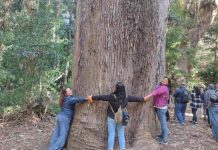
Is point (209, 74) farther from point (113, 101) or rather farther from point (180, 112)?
point (113, 101)

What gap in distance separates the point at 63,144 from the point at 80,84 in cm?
136

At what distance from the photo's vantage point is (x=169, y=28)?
646 inches

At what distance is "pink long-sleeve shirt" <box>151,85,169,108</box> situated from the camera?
811cm

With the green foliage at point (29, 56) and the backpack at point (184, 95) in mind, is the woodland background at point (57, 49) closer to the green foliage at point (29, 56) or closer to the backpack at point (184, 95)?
the green foliage at point (29, 56)

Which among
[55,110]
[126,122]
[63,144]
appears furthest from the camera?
[55,110]

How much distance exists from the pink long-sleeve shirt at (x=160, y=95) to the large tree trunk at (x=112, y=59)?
0.72ft

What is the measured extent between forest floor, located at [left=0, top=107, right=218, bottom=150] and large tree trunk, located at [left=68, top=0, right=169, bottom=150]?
1086mm

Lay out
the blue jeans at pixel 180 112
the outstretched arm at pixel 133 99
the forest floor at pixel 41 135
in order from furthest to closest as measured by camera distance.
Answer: the blue jeans at pixel 180 112
the forest floor at pixel 41 135
the outstretched arm at pixel 133 99

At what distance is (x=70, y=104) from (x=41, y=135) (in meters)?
3.00

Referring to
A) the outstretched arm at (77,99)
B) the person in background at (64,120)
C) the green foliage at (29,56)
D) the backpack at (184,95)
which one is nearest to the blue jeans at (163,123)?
the outstretched arm at (77,99)

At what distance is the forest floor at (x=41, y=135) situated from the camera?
8578mm

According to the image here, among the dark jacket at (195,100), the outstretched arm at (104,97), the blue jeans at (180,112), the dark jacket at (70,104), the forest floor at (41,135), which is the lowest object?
the forest floor at (41,135)

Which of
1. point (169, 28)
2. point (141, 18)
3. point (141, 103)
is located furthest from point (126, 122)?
point (169, 28)

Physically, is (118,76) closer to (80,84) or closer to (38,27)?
(80,84)
